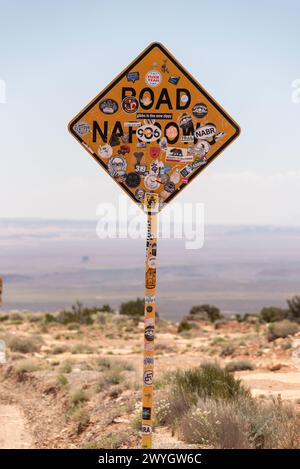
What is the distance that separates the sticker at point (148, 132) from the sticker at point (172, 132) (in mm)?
85

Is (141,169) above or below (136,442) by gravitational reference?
above

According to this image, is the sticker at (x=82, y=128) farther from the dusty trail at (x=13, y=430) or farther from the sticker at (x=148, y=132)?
the dusty trail at (x=13, y=430)

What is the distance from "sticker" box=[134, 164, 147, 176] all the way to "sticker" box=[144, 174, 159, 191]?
6 centimetres

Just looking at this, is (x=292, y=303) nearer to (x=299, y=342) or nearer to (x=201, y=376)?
(x=299, y=342)

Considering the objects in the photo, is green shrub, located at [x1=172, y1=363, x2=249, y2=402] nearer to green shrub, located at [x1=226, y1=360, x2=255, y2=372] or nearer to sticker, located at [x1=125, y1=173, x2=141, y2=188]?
sticker, located at [x1=125, y1=173, x2=141, y2=188]

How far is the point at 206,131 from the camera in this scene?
19.3ft

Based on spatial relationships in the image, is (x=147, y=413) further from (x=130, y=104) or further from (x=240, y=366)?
(x=240, y=366)

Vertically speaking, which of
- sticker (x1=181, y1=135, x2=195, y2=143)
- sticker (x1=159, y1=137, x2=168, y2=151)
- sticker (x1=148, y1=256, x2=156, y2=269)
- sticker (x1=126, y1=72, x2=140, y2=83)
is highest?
sticker (x1=126, y1=72, x2=140, y2=83)

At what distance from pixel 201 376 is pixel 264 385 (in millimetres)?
4718

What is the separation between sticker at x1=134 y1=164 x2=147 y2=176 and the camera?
19.3ft

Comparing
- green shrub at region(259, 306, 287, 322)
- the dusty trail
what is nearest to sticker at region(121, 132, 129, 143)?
the dusty trail

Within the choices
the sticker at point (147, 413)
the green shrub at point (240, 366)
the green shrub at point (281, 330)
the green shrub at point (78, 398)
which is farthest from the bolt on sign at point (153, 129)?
the green shrub at point (281, 330)

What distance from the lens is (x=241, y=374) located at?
58.9ft
